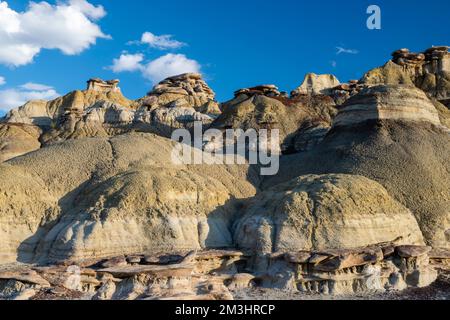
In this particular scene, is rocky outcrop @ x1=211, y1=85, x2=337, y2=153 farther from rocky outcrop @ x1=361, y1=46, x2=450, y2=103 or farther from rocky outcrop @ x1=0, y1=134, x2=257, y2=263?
rocky outcrop @ x1=361, y1=46, x2=450, y2=103

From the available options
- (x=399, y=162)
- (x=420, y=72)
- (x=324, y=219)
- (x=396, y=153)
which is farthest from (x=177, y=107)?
(x=324, y=219)

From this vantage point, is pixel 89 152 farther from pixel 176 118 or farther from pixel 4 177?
pixel 176 118

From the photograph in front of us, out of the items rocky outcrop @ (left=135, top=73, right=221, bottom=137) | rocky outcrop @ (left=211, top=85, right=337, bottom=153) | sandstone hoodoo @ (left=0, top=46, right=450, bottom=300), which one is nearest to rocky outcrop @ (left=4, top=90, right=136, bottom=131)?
rocky outcrop @ (left=135, top=73, right=221, bottom=137)

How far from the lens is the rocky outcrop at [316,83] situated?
62062 mm

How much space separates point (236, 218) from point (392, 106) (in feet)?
38.2

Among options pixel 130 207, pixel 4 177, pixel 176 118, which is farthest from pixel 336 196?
pixel 176 118

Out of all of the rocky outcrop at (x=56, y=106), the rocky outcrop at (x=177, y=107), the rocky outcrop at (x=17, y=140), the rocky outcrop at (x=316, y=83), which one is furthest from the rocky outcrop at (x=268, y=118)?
the rocky outcrop at (x=56, y=106)

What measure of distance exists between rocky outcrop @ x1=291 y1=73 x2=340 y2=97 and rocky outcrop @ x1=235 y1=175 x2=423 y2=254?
4453 cm

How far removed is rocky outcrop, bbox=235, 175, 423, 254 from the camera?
1556 centimetres

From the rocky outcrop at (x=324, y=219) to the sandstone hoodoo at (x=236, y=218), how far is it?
4 cm

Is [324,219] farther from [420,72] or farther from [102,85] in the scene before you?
[102,85]

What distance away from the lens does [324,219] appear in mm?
15867

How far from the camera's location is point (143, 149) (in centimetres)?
2191

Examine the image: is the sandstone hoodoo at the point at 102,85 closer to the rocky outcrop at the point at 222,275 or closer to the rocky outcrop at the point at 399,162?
the rocky outcrop at the point at 399,162
